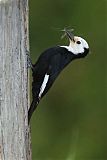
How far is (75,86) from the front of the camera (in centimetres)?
588

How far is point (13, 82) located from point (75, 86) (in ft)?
9.01

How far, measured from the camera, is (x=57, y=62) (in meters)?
4.18

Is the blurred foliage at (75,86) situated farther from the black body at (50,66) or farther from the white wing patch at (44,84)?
the white wing patch at (44,84)

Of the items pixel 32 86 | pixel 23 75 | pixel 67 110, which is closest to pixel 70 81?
pixel 67 110

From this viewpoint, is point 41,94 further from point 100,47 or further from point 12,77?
point 100,47

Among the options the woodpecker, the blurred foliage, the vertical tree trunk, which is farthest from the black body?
the blurred foliage

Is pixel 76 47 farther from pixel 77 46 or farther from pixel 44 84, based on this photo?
pixel 44 84

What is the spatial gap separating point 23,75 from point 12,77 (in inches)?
3.5

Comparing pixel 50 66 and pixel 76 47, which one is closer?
pixel 50 66

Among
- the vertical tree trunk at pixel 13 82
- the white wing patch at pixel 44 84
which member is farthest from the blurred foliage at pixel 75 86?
the vertical tree trunk at pixel 13 82

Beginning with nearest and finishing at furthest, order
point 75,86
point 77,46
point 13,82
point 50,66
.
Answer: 1. point 13,82
2. point 50,66
3. point 77,46
4. point 75,86

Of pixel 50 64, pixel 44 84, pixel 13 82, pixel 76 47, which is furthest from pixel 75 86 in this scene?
pixel 13 82

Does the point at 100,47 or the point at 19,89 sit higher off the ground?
the point at 100,47

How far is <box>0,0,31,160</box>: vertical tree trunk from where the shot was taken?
3.12m
